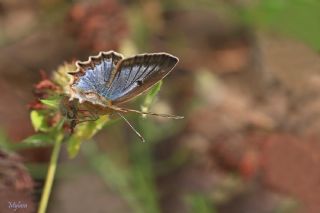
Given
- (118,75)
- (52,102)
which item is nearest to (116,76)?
(118,75)

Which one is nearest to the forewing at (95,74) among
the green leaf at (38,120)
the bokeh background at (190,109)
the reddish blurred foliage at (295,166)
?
the green leaf at (38,120)

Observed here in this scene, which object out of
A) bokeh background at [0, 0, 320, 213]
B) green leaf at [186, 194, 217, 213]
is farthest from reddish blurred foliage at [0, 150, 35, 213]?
green leaf at [186, 194, 217, 213]

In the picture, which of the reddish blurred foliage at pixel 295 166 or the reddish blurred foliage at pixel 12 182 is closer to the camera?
the reddish blurred foliage at pixel 12 182

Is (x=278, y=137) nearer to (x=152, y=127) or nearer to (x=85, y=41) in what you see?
(x=152, y=127)

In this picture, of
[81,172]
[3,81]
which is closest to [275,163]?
[81,172]

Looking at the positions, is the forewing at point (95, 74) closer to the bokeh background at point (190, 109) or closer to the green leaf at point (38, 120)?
the green leaf at point (38, 120)

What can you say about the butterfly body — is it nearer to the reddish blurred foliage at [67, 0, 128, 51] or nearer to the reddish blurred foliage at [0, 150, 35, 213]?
the reddish blurred foliage at [0, 150, 35, 213]
